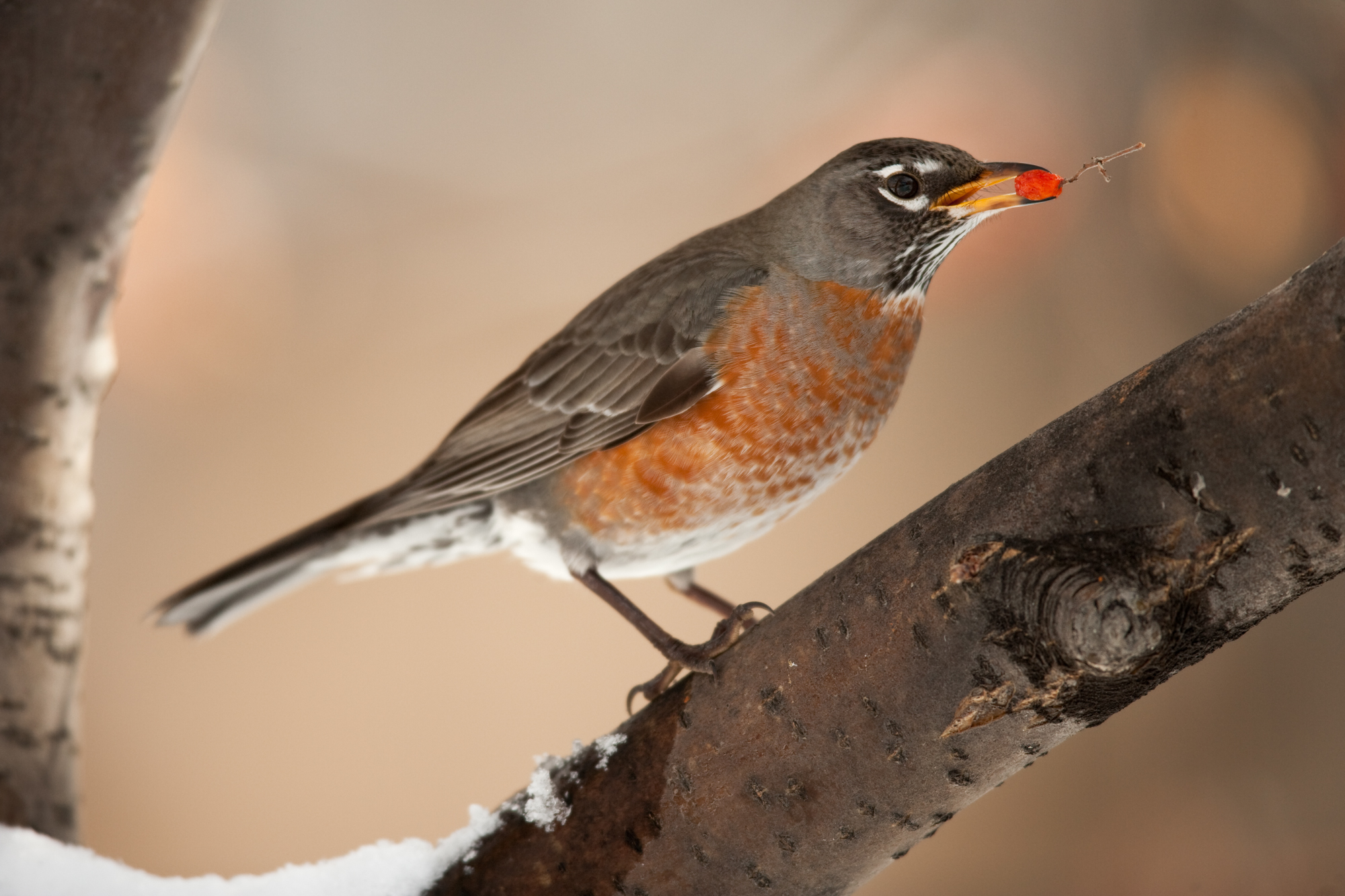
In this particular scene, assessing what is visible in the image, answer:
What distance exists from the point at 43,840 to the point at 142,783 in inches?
89.1

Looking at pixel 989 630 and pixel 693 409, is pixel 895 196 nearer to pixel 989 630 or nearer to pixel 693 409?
pixel 693 409

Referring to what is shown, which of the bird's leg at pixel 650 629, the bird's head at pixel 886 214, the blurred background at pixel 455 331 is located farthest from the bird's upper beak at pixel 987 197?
the blurred background at pixel 455 331

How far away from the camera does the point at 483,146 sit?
12.3ft

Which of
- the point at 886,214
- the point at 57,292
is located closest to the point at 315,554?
the point at 57,292

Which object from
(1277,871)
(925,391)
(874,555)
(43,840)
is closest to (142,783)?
(43,840)

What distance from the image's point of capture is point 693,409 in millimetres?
1906

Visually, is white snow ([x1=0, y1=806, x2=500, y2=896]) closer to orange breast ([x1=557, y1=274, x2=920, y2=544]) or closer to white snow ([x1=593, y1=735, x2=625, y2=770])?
white snow ([x1=593, y1=735, x2=625, y2=770])

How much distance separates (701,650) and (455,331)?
244 centimetres

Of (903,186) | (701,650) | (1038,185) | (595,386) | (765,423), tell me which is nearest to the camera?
(701,650)

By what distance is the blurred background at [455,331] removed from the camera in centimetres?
343

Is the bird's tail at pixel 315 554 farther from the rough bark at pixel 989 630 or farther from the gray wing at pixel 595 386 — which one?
the rough bark at pixel 989 630

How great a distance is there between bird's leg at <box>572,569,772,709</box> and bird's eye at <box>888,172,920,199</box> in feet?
2.84

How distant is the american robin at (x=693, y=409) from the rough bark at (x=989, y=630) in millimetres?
343

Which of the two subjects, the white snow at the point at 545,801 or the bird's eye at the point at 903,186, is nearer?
the white snow at the point at 545,801
